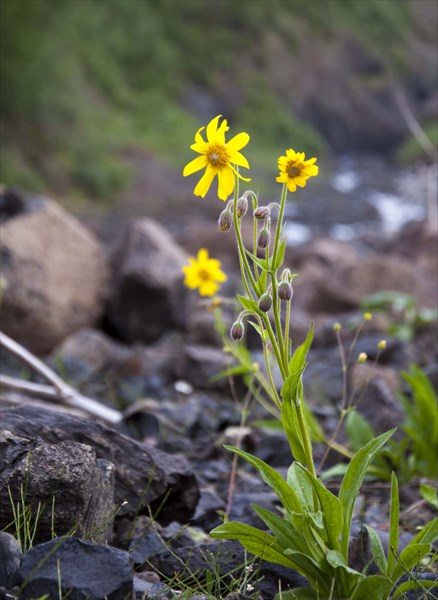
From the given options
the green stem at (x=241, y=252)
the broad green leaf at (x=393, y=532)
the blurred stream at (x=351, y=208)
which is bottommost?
the broad green leaf at (x=393, y=532)

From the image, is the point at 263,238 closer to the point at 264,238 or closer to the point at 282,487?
the point at 264,238

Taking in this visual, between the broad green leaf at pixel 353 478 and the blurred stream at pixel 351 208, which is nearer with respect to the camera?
the broad green leaf at pixel 353 478

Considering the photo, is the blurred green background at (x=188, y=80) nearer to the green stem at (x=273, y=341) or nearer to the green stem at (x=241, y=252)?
the green stem at (x=241, y=252)

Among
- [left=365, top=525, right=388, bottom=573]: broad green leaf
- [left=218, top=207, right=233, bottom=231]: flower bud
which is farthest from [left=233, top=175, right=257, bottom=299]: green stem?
[left=365, top=525, right=388, bottom=573]: broad green leaf

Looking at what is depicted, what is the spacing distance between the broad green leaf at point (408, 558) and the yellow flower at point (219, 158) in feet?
3.15

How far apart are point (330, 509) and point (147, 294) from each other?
4.33 m

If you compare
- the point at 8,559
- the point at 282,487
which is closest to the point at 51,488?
the point at 8,559

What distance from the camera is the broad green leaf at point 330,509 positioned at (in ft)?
6.15

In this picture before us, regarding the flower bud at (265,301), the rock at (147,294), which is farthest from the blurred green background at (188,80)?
the flower bud at (265,301)

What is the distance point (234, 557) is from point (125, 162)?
20.7 meters

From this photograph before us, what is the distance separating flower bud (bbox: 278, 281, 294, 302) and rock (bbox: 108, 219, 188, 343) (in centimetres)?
415

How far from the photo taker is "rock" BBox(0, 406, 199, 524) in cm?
230

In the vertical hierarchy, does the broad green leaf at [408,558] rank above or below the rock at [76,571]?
above

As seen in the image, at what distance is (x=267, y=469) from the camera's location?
1954 mm
